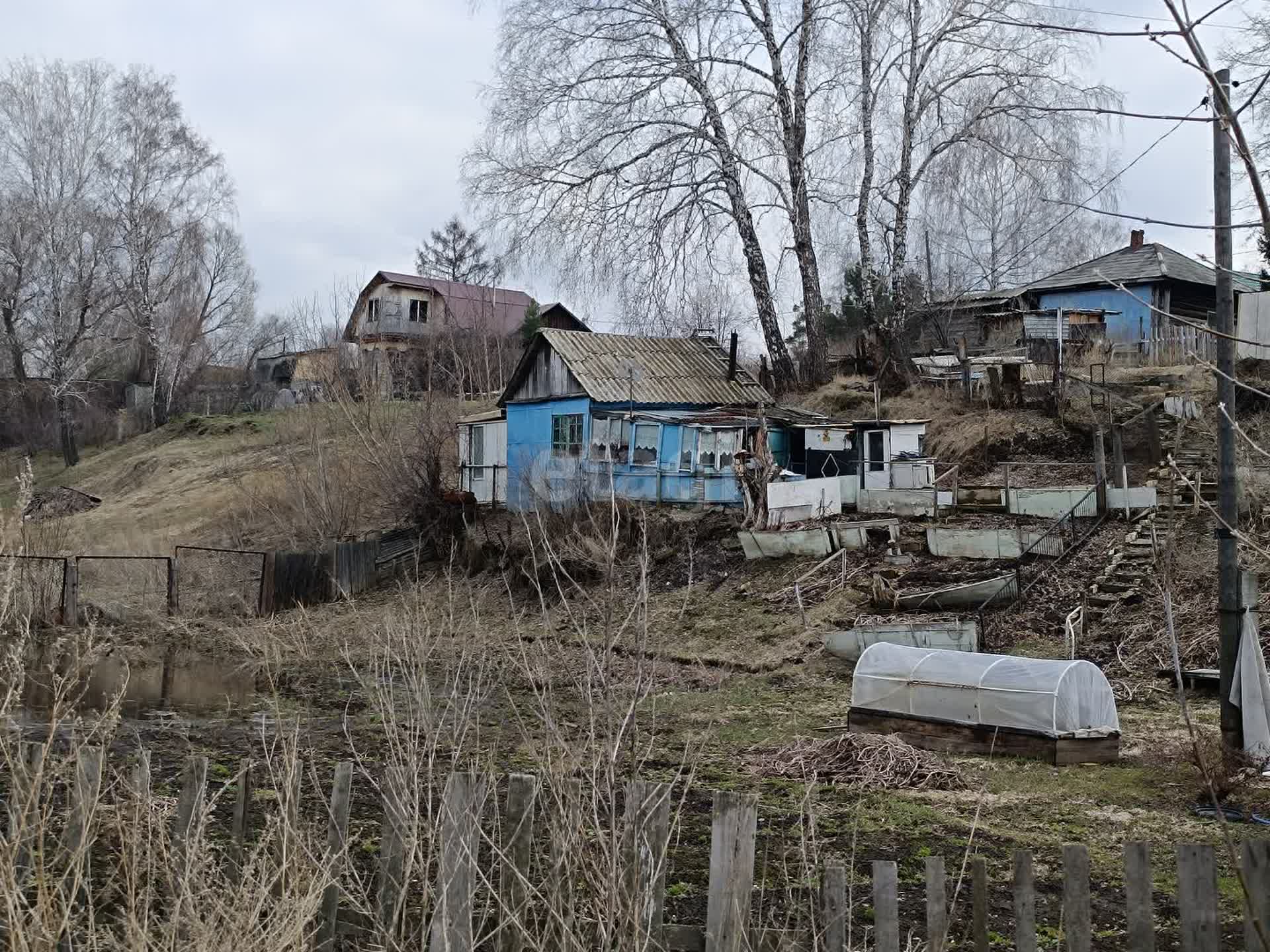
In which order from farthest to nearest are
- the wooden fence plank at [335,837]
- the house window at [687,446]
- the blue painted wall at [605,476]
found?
the house window at [687,446] < the blue painted wall at [605,476] < the wooden fence plank at [335,837]

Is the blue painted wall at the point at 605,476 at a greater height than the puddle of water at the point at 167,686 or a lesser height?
greater

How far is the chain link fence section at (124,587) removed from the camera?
22.6 meters

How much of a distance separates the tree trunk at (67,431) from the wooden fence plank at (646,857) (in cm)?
4590

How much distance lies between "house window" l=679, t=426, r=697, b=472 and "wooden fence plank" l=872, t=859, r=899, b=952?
22.7 m

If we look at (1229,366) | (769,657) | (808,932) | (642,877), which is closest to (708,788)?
(808,932)

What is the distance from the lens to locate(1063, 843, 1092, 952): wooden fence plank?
4.49 metres

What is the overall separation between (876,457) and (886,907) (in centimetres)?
2356

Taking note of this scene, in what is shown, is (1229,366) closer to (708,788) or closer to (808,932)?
(708,788)

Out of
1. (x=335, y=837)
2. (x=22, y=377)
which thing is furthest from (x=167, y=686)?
(x=22, y=377)

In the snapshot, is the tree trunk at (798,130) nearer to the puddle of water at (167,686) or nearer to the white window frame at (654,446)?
the white window frame at (654,446)

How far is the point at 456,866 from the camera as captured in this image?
4.34m

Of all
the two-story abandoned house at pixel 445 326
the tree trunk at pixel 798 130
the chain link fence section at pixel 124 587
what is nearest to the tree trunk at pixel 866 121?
the tree trunk at pixel 798 130

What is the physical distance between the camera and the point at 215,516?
33625 mm

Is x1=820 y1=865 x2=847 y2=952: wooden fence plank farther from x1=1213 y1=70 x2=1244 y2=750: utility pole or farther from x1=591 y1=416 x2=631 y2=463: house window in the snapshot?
x1=591 y1=416 x2=631 y2=463: house window
